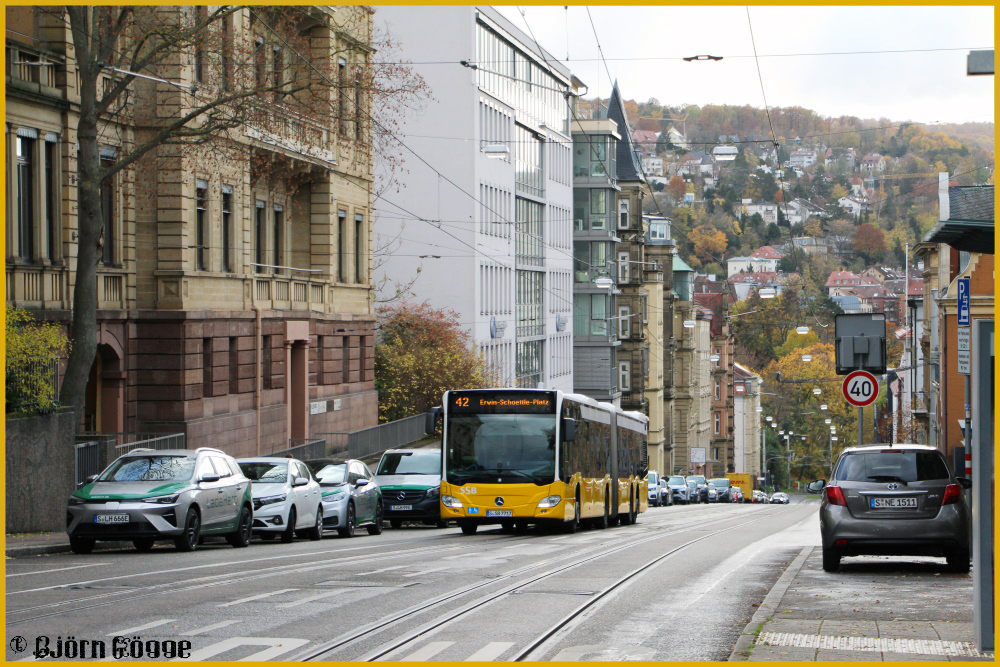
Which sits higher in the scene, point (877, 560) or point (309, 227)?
point (309, 227)

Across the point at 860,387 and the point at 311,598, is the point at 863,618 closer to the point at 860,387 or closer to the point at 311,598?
the point at 311,598

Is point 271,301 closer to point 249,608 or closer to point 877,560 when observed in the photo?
point 877,560

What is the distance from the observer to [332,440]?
46500mm

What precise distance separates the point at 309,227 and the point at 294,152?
5402 millimetres

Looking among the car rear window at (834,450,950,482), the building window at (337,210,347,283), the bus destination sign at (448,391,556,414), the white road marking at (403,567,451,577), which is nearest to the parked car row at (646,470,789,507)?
the building window at (337,210,347,283)

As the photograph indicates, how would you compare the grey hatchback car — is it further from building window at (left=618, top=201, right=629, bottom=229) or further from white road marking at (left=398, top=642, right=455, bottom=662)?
building window at (left=618, top=201, right=629, bottom=229)

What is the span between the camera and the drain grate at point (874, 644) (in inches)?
415

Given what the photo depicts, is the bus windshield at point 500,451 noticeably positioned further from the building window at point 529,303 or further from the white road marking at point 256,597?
the building window at point 529,303

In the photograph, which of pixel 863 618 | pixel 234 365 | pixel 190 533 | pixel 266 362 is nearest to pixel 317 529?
pixel 190 533

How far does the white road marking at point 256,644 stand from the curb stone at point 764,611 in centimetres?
316

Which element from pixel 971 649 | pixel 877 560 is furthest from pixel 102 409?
pixel 971 649

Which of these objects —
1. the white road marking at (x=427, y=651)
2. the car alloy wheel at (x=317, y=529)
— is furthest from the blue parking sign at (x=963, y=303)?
the white road marking at (x=427, y=651)

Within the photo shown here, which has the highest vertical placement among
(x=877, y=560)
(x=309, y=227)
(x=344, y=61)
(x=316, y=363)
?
(x=344, y=61)

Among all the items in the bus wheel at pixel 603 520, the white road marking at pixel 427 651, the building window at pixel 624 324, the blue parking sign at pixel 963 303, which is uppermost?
the building window at pixel 624 324
